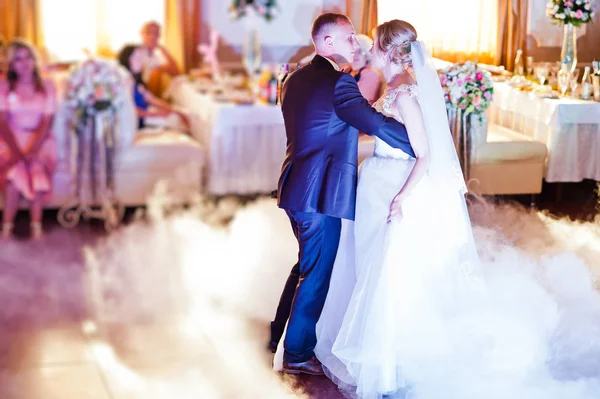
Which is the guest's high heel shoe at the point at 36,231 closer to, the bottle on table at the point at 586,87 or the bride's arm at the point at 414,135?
the bride's arm at the point at 414,135

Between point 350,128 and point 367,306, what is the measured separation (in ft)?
2.21

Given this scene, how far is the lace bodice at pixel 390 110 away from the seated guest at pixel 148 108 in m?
3.87

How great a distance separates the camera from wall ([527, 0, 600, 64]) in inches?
379

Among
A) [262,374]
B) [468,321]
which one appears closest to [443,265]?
[468,321]

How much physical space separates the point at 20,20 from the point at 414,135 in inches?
289

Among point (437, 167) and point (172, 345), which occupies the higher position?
point (437, 167)

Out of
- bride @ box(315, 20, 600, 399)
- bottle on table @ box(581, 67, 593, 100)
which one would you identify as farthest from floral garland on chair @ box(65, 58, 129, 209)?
bottle on table @ box(581, 67, 593, 100)

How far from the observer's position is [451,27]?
9.88 metres

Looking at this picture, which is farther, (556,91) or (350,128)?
Result: (556,91)

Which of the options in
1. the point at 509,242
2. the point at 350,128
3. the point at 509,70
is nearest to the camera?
the point at 350,128

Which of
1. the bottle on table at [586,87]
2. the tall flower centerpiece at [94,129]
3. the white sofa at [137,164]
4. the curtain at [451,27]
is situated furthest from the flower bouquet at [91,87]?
the curtain at [451,27]

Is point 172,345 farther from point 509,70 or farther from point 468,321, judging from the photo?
point 509,70

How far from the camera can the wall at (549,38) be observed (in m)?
9.62

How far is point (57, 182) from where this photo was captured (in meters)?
6.27
